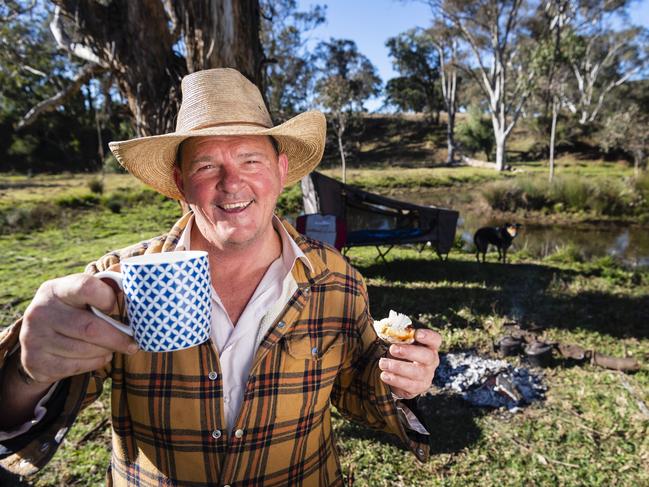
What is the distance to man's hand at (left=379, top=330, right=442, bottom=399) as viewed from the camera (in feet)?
3.77

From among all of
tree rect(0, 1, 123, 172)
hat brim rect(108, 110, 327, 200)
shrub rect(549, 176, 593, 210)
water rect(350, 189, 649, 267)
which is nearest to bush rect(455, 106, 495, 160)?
shrub rect(549, 176, 593, 210)

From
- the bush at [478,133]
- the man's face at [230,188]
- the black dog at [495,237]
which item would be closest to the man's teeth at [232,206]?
the man's face at [230,188]

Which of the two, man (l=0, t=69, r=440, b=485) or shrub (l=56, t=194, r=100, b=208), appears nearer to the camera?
man (l=0, t=69, r=440, b=485)

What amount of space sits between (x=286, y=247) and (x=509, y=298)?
16.5ft

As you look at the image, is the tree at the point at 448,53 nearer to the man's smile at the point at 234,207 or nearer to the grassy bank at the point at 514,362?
the grassy bank at the point at 514,362

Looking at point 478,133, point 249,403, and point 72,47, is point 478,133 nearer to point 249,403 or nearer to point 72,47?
point 72,47

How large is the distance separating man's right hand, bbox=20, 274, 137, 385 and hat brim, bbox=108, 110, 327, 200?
626mm

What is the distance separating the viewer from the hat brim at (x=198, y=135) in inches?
53.5

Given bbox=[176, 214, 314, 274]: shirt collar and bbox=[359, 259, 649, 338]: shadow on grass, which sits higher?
bbox=[176, 214, 314, 274]: shirt collar

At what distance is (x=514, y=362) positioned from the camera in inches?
154

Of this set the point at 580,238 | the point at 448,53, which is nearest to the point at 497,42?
the point at 448,53

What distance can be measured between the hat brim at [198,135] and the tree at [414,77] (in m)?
41.9

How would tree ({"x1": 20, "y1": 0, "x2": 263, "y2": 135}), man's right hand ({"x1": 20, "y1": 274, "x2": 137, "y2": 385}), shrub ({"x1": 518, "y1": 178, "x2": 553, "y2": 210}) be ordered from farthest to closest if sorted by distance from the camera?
shrub ({"x1": 518, "y1": 178, "x2": 553, "y2": 210}), tree ({"x1": 20, "y1": 0, "x2": 263, "y2": 135}), man's right hand ({"x1": 20, "y1": 274, "x2": 137, "y2": 385})

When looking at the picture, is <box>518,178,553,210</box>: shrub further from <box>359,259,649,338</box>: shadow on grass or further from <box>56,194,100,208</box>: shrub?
<box>56,194,100,208</box>: shrub
